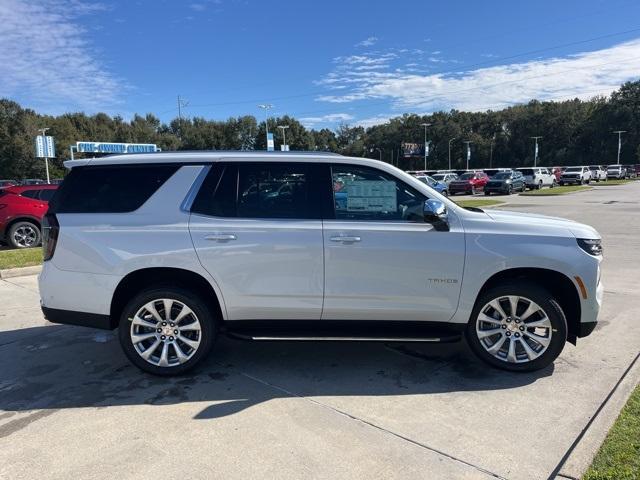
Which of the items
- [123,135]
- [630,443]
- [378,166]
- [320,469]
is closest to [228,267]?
[378,166]

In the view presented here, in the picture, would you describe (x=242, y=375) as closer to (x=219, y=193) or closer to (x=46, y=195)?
(x=219, y=193)

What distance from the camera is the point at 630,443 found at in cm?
314

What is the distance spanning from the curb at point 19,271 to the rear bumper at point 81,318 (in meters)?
5.45

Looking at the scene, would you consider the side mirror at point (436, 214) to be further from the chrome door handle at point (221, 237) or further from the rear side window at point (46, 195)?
the rear side window at point (46, 195)

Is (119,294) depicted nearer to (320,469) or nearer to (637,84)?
(320,469)

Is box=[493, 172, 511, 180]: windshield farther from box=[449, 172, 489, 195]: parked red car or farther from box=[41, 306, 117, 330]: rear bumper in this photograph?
box=[41, 306, 117, 330]: rear bumper

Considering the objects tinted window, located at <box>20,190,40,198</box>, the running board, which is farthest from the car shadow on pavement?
tinted window, located at <box>20,190,40,198</box>

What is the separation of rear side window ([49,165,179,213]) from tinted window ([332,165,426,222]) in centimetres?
149

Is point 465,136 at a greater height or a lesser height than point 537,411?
greater

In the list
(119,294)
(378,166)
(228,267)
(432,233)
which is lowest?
(119,294)

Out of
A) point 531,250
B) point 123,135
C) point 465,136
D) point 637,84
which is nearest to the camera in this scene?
point 531,250

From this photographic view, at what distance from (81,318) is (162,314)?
0.72 m

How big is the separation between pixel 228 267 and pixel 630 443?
3.13 meters

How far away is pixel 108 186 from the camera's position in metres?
4.43
